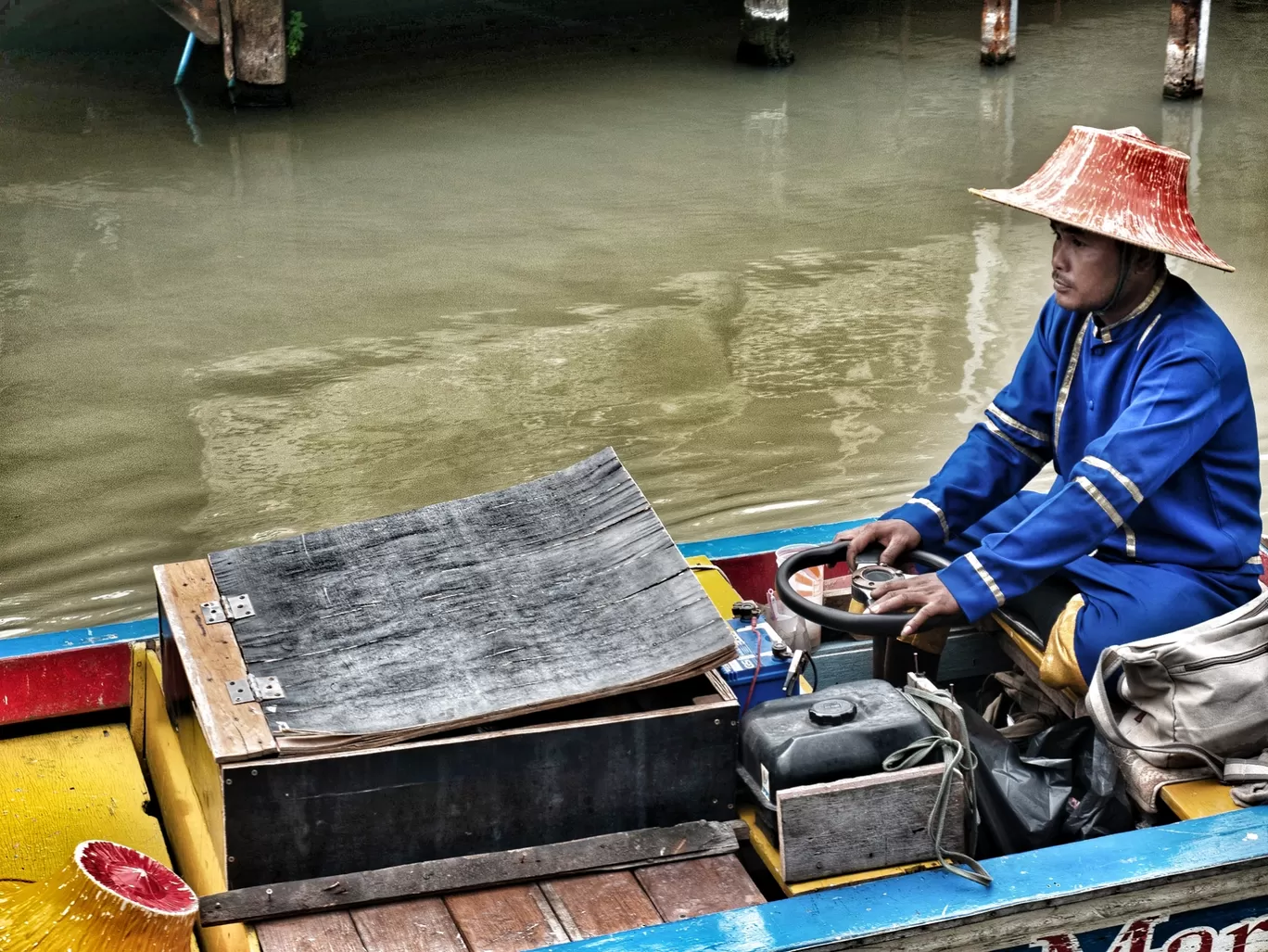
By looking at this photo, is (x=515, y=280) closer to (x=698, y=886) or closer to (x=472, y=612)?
(x=472, y=612)

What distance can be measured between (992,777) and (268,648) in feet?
4.48

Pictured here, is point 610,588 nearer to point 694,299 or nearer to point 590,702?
point 590,702

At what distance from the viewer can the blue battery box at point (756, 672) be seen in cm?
322

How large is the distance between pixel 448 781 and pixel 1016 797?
3.46 feet

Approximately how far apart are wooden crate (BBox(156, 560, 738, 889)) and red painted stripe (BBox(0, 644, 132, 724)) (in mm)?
607

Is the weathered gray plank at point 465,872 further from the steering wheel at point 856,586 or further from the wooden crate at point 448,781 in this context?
the steering wheel at point 856,586

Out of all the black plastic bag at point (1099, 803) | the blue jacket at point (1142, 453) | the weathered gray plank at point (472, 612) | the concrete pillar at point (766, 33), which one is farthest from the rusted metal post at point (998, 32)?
the black plastic bag at point (1099, 803)

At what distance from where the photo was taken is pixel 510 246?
959 cm

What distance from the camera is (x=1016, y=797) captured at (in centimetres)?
294

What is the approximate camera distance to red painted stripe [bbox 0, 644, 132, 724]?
3.39 m

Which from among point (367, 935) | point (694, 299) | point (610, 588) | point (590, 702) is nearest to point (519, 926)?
point (367, 935)

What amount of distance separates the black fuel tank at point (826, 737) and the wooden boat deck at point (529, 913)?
0.62 feet

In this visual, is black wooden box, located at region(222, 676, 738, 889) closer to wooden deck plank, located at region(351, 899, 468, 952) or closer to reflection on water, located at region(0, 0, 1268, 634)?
wooden deck plank, located at region(351, 899, 468, 952)

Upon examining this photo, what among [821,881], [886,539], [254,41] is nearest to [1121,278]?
[886,539]
